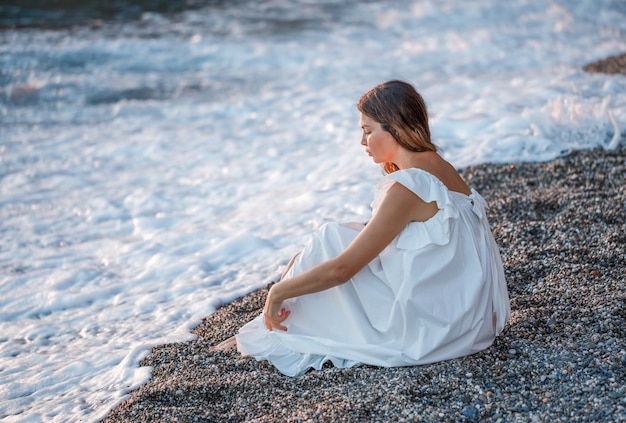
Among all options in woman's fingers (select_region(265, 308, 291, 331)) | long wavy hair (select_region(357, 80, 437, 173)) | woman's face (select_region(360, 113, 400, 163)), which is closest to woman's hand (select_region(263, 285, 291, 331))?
woman's fingers (select_region(265, 308, 291, 331))

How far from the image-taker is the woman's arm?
9.72 ft

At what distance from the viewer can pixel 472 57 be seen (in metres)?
11.5

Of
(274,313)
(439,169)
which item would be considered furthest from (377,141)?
(274,313)

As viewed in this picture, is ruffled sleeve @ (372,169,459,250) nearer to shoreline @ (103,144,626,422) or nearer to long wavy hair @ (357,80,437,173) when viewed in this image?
long wavy hair @ (357,80,437,173)

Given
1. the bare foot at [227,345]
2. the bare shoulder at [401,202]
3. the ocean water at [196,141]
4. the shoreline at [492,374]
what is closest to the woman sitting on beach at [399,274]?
the bare shoulder at [401,202]

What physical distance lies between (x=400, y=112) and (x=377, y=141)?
0.57ft

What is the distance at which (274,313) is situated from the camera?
128 inches

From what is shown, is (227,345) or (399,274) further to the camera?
(227,345)

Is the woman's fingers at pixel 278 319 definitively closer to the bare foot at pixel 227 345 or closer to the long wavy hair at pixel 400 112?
the bare foot at pixel 227 345

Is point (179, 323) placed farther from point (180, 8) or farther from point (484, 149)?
point (180, 8)

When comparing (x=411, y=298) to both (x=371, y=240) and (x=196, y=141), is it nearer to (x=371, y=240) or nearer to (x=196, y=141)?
(x=371, y=240)

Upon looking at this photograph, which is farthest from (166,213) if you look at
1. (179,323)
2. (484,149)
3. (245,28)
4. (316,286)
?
(245,28)

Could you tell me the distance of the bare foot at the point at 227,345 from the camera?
361 cm

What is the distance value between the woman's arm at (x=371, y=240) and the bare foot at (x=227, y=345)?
645mm
